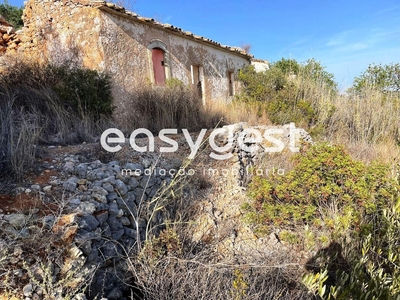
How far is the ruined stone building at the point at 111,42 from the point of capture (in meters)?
7.30

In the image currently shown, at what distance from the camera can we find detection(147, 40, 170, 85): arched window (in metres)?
8.62

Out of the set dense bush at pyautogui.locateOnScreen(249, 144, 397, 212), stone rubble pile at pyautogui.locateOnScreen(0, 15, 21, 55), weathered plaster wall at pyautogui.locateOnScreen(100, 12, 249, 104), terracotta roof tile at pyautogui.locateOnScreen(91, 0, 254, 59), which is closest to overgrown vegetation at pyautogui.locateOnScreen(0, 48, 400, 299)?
dense bush at pyautogui.locateOnScreen(249, 144, 397, 212)

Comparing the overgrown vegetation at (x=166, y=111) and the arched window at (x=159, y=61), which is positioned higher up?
the arched window at (x=159, y=61)

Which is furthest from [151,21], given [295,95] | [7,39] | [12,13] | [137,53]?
[12,13]

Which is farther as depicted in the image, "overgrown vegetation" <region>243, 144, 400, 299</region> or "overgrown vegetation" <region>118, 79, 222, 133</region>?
"overgrown vegetation" <region>118, 79, 222, 133</region>

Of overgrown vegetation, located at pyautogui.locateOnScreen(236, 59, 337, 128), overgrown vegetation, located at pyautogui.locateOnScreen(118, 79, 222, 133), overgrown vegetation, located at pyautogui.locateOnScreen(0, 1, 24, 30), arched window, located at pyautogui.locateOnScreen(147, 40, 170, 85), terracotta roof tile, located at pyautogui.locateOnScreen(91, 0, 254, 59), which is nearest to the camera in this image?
overgrown vegetation, located at pyautogui.locateOnScreen(118, 79, 222, 133)

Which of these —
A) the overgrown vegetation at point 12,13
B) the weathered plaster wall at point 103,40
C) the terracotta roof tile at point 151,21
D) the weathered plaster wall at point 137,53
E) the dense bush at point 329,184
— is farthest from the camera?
the overgrown vegetation at point 12,13

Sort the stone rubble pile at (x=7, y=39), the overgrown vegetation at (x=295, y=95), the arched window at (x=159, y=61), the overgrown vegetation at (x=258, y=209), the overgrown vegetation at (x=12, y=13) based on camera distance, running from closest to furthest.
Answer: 1. the overgrown vegetation at (x=258, y=209)
2. the overgrown vegetation at (x=295, y=95)
3. the arched window at (x=159, y=61)
4. the stone rubble pile at (x=7, y=39)
5. the overgrown vegetation at (x=12, y=13)

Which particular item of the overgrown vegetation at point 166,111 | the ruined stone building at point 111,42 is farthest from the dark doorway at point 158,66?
the overgrown vegetation at point 166,111

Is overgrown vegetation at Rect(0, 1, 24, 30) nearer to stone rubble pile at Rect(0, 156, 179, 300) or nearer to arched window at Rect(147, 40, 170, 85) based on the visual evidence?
arched window at Rect(147, 40, 170, 85)

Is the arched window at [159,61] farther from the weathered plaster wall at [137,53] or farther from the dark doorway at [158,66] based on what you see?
the weathered plaster wall at [137,53]

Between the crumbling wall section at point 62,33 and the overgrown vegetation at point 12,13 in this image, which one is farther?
the overgrown vegetation at point 12,13

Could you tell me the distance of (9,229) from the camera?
6.70 feet

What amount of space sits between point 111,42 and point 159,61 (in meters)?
1.83
